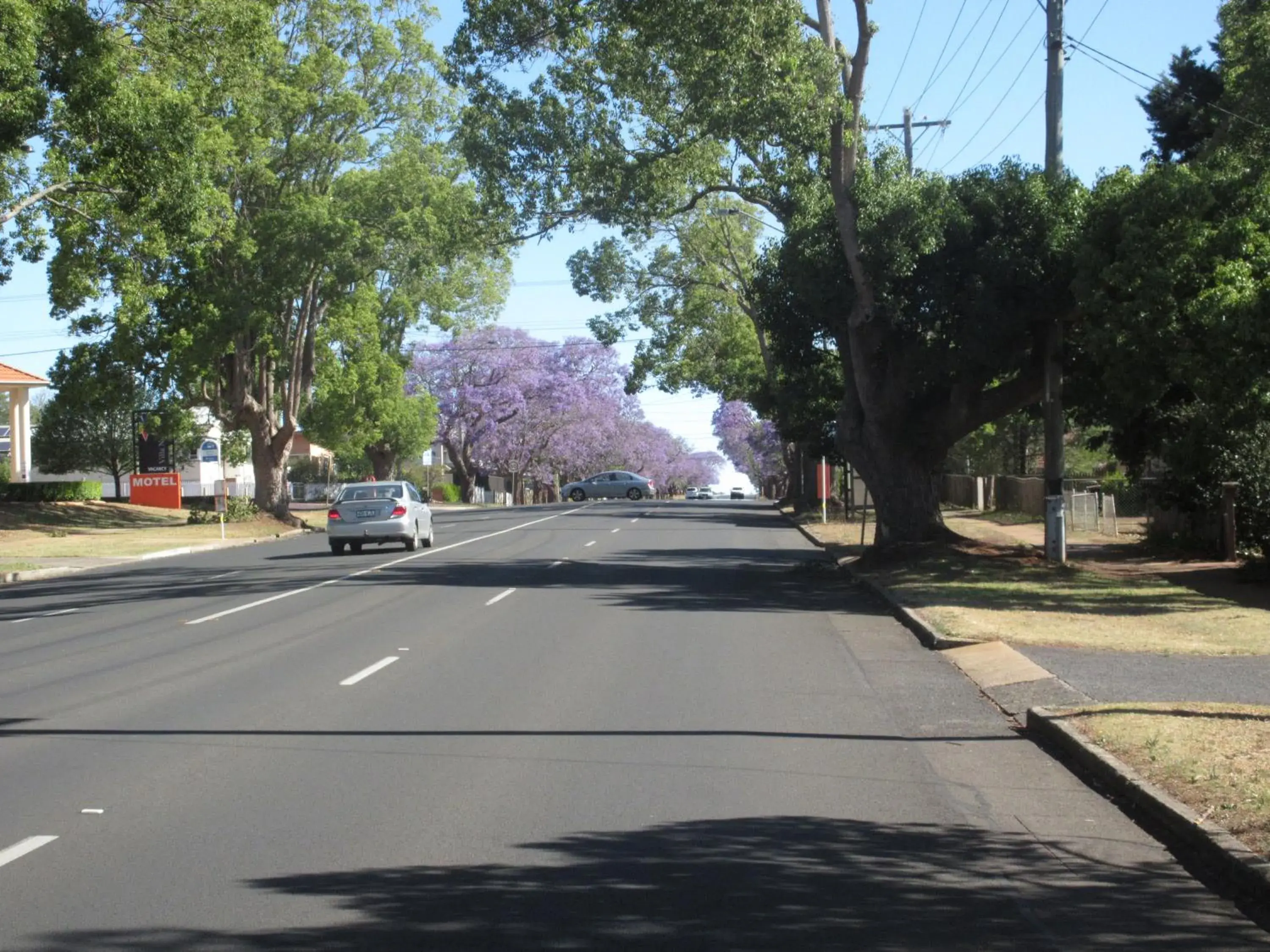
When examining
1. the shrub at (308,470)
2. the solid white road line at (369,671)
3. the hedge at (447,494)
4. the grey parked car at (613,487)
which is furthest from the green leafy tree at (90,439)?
the solid white road line at (369,671)

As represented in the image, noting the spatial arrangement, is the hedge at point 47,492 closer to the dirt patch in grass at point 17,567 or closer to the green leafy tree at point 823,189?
the dirt patch in grass at point 17,567

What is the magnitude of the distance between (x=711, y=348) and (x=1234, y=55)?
32.8 meters

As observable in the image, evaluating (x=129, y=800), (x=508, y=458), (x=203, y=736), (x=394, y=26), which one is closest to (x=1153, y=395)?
(x=203, y=736)

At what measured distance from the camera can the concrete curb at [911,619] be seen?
14.3 meters

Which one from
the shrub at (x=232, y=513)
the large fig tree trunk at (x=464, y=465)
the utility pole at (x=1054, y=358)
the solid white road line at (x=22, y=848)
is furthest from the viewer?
the large fig tree trunk at (x=464, y=465)

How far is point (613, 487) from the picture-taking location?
8088 centimetres

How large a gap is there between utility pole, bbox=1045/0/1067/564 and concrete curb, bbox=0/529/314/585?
1922cm

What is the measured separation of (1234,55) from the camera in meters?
25.2

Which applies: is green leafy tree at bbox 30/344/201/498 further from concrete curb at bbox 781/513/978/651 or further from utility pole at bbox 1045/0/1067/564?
utility pole at bbox 1045/0/1067/564

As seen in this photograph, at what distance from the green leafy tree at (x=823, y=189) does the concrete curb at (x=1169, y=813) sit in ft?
42.3

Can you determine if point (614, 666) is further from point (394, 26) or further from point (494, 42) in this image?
point (394, 26)

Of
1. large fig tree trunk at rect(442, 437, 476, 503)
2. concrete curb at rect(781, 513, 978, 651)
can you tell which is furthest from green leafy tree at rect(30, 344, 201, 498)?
concrete curb at rect(781, 513, 978, 651)

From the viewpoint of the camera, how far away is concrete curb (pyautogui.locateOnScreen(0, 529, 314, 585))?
89.8 feet

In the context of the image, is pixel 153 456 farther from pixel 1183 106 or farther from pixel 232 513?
pixel 1183 106
